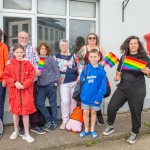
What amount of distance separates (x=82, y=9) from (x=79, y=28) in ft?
1.41

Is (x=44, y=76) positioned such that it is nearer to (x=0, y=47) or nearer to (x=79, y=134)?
(x=0, y=47)

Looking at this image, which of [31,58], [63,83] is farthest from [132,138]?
[31,58]

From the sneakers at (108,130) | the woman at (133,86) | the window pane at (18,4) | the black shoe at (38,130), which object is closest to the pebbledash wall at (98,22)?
the window pane at (18,4)

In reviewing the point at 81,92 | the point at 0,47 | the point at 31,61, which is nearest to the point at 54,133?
the point at 81,92

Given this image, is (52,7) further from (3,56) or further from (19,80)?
(19,80)

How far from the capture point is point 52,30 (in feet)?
17.1

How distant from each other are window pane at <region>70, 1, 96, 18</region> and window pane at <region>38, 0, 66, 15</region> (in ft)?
0.69

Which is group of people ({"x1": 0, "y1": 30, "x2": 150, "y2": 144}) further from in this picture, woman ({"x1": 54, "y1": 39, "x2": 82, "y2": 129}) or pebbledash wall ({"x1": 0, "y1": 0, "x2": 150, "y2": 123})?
pebbledash wall ({"x1": 0, "y1": 0, "x2": 150, "y2": 123})

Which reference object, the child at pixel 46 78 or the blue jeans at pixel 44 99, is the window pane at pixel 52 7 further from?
the blue jeans at pixel 44 99

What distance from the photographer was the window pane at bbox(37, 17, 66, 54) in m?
5.10

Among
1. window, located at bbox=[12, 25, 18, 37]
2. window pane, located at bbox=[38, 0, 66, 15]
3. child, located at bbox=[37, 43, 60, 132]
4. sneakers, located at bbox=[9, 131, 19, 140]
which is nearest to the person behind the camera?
sneakers, located at bbox=[9, 131, 19, 140]

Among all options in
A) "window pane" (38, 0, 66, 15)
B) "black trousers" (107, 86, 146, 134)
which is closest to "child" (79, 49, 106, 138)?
"black trousers" (107, 86, 146, 134)

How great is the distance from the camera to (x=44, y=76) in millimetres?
4359

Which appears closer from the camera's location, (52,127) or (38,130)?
(38,130)
